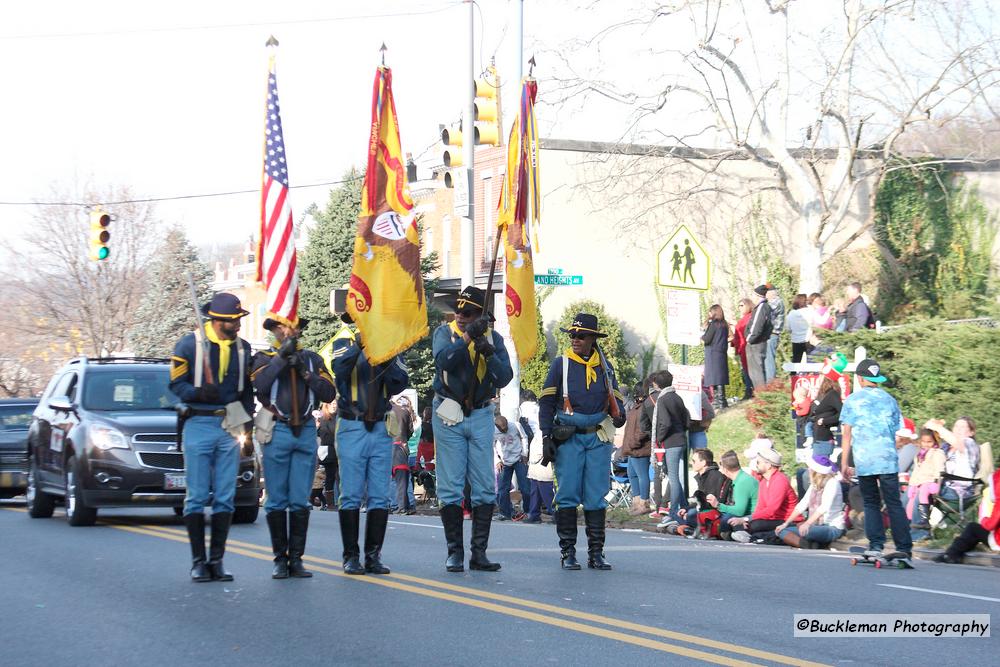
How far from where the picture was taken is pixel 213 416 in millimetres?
10219

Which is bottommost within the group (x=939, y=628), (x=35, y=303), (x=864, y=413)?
(x=939, y=628)

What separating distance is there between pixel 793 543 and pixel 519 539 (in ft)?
10.9

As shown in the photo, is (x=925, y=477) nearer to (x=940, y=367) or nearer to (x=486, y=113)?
(x=940, y=367)

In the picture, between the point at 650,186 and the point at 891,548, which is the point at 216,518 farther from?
the point at 650,186

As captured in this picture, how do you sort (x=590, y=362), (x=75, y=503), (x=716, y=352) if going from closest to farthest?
(x=590, y=362) → (x=75, y=503) → (x=716, y=352)

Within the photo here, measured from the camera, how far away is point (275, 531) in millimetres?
10398

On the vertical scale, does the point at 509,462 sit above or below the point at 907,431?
below

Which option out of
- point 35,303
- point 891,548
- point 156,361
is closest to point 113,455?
point 156,361

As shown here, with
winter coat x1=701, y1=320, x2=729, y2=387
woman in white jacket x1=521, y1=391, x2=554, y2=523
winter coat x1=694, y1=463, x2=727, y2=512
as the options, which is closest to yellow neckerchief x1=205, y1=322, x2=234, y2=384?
winter coat x1=694, y1=463, x2=727, y2=512

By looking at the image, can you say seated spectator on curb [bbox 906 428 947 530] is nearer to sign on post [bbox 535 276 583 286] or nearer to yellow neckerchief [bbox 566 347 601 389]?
yellow neckerchief [bbox 566 347 601 389]

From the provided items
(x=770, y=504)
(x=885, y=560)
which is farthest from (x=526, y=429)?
(x=885, y=560)

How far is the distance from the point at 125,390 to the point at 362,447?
7.17 m

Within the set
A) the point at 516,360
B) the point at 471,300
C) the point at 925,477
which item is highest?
the point at 516,360

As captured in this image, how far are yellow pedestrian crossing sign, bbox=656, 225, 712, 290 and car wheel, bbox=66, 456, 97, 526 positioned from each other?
794cm
